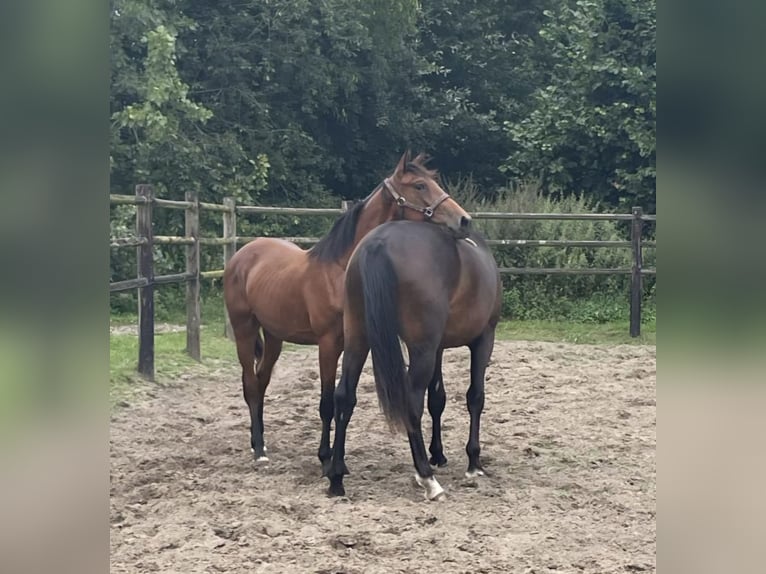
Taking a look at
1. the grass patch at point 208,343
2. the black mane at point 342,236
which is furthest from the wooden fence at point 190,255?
the black mane at point 342,236

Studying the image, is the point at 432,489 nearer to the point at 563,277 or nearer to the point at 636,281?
the point at 636,281

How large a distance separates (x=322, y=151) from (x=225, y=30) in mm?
2504

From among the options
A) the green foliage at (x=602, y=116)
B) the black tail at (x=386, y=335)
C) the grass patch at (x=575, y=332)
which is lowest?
the grass patch at (x=575, y=332)

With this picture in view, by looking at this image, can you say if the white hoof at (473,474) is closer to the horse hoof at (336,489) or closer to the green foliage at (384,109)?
the horse hoof at (336,489)

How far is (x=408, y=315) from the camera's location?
129 inches

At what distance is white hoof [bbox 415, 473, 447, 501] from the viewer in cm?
322

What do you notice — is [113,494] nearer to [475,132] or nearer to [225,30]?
[225,30]

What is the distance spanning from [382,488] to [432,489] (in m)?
0.29

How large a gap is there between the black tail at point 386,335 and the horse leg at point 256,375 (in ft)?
3.22

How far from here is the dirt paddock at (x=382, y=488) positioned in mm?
2555

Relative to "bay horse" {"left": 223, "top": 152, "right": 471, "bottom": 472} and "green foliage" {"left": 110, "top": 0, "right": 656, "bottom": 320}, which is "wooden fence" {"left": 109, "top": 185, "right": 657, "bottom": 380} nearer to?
"green foliage" {"left": 110, "top": 0, "right": 656, "bottom": 320}

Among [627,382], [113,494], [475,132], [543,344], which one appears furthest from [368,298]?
[475,132]
